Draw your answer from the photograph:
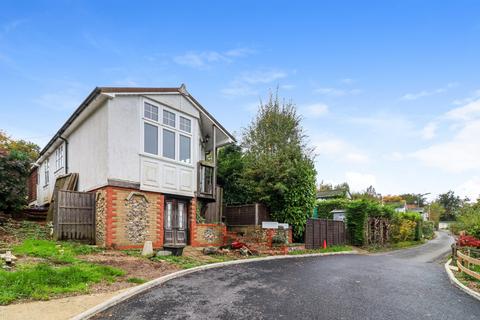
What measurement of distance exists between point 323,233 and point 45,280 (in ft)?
53.8

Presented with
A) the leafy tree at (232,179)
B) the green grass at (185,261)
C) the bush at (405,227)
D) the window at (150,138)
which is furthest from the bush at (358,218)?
the window at (150,138)

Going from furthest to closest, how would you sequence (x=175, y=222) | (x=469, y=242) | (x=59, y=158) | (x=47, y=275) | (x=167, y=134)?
(x=59, y=158)
(x=175, y=222)
(x=167, y=134)
(x=469, y=242)
(x=47, y=275)

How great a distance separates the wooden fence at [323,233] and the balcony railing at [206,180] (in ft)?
20.0

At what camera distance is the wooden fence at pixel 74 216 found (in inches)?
500

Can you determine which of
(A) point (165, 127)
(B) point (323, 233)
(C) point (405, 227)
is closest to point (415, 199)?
(C) point (405, 227)

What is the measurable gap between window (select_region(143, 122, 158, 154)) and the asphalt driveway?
6289 millimetres

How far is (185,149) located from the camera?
16188mm

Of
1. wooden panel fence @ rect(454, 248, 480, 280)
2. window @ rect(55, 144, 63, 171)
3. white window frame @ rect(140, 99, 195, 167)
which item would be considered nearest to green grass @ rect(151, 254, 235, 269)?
white window frame @ rect(140, 99, 195, 167)

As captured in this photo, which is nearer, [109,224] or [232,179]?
[109,224]

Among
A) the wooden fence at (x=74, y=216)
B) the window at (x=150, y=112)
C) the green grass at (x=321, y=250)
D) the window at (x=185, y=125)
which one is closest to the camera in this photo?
the wooden fence at (x=74, y=216)

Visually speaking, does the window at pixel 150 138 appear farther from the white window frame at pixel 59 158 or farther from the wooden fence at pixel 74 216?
the white window frame at pixel 59 158

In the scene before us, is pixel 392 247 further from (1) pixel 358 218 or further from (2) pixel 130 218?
(2) pixel 130 218

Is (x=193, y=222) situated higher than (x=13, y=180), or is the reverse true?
(x=13, y=180)

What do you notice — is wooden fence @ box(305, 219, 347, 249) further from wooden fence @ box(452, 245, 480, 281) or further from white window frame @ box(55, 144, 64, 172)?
white window frame @ box(55, 144, 64, 172)
